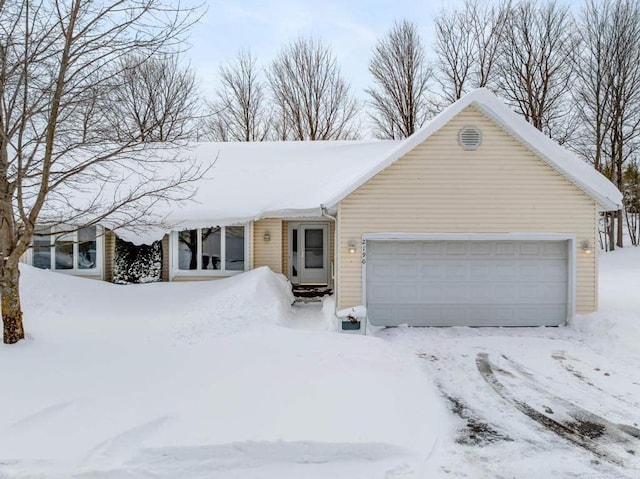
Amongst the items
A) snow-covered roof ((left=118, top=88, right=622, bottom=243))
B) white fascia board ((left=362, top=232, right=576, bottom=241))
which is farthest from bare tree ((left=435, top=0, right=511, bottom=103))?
white fascia board ((left=362, top=232, right=576, bottom=241))

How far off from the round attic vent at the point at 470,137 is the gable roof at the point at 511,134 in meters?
0.43

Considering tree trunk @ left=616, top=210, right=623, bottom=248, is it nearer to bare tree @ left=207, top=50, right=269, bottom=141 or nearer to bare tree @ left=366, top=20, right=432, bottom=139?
bare tree @ left=366, top=20, right=432, bottom=139

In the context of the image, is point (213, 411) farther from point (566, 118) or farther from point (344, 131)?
point (566, 118)

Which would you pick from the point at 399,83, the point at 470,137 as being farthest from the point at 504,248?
the point at 399,83

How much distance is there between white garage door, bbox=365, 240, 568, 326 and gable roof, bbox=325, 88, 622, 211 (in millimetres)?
1411

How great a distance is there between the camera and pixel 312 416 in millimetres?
4688

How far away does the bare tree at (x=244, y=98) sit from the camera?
26.0 meters

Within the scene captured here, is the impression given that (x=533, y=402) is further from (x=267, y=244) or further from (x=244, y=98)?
(x=244, y=98)

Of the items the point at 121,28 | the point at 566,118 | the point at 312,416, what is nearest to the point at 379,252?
the point at 312,416

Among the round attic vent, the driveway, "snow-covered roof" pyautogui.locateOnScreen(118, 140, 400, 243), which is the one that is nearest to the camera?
the driveway

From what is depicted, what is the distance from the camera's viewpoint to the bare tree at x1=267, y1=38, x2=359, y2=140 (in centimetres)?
2558

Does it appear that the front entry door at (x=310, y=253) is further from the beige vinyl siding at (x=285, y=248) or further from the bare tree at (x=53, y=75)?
the bare tree at (x=53, y=75)

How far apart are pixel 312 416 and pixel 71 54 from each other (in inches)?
248

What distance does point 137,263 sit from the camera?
12203 mm
